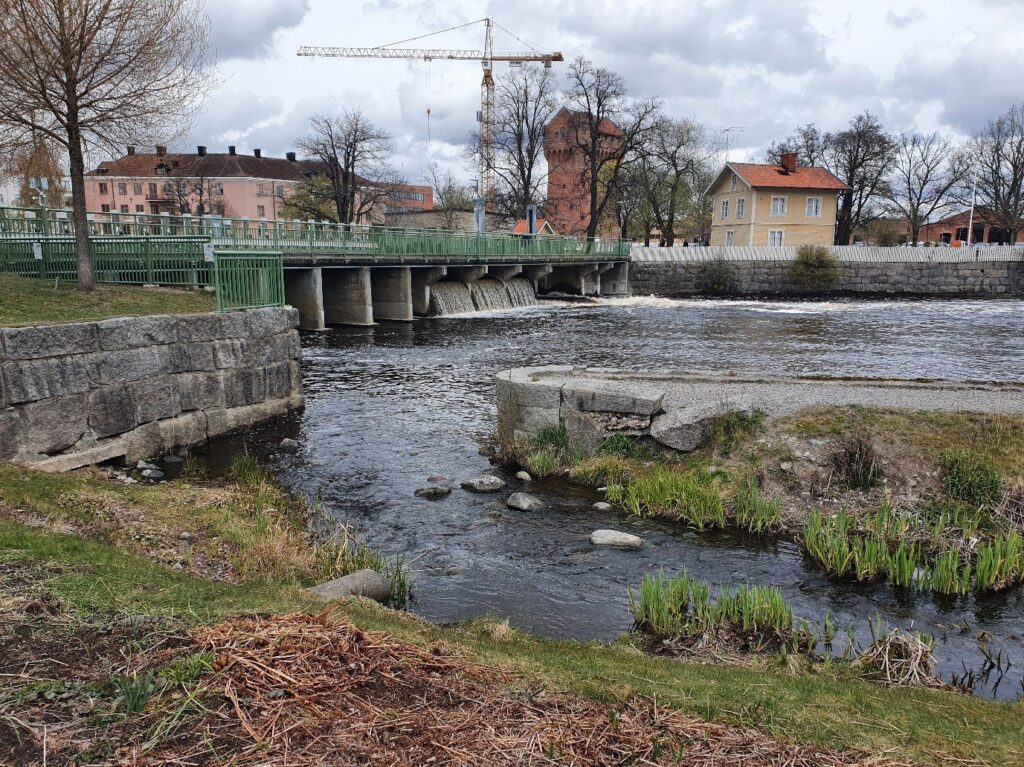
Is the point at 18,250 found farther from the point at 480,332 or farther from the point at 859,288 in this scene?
the point at 859,288

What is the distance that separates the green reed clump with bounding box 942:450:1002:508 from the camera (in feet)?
28.6

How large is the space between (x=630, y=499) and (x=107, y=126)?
520 inches

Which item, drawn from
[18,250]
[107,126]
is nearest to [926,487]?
[107,126]

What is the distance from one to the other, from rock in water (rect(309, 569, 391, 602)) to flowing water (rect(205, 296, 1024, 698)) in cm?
45

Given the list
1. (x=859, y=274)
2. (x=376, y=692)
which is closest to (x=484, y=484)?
(x=376, y=692)

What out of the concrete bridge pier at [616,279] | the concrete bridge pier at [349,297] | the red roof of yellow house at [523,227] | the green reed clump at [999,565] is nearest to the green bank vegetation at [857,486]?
the green reed clump at [999,565]

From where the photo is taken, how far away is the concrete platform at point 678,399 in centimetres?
1062

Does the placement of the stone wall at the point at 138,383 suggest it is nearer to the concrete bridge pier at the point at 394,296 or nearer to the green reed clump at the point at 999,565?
the green reed clump at the point at 999,565

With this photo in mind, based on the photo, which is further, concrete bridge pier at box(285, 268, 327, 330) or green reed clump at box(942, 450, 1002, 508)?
concrete bridge pier at box(285, 268, 327, 330)

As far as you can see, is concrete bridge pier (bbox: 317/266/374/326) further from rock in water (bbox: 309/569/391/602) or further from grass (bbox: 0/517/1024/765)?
grass (bbox: 0/517/1024/765)

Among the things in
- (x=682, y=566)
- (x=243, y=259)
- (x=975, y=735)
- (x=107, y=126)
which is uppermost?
(x=107, y=126)

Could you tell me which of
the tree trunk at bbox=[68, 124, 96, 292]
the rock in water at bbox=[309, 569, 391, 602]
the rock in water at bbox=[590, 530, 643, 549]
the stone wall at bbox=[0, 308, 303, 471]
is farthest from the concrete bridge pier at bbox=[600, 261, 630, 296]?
the rock in water at bbox=[309, 569, 391, 602]

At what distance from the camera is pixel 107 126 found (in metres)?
15.9

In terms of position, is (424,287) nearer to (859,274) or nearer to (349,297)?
(349,297)
